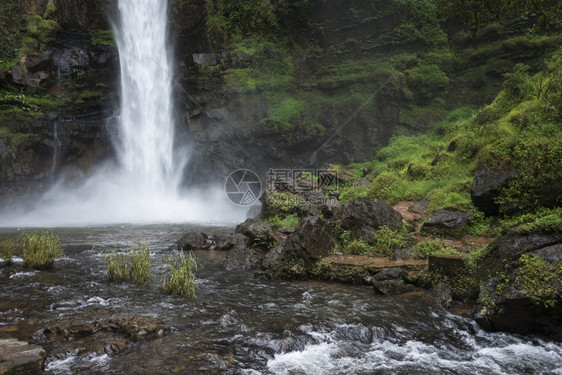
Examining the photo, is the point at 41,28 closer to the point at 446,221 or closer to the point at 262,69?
the point at 262,69

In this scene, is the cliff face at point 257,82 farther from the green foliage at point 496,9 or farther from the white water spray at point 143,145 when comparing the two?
the green foliage at point 496,9

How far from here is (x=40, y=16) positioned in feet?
78.9

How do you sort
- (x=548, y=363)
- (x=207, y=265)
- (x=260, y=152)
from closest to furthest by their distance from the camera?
(x=548, y=363) → (x=207, y=265) → (x=260, y=152)

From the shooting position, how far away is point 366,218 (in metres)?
11.0

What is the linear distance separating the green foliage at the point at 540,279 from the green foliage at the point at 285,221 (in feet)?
25.4

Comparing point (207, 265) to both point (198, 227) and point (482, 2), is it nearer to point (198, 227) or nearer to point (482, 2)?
point (198, 227)

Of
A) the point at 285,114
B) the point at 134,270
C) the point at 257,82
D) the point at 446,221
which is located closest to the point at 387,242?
the point at 446,221

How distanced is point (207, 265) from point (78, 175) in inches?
747

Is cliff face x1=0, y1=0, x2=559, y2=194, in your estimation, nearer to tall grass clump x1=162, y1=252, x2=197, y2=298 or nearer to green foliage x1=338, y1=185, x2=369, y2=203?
green foliage x1=338, y1=185, x2=369, y2=203

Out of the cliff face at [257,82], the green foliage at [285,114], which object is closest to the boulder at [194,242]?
the cliff face at [257,82]

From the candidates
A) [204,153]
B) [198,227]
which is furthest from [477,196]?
[204,153]

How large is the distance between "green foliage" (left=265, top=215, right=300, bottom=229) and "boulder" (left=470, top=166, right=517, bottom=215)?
5660mm

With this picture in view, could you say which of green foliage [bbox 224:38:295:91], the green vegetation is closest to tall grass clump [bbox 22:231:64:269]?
the green vegetation

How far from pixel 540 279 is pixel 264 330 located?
4394mm
